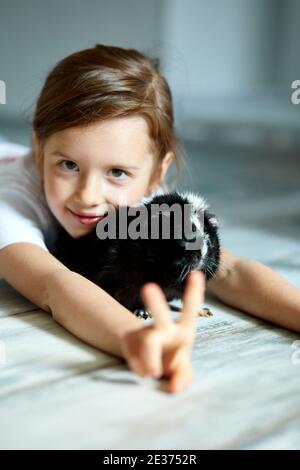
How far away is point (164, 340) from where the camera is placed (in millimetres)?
796

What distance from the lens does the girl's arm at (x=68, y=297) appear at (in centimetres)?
93

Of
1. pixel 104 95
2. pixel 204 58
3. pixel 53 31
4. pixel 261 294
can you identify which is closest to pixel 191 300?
pixel 261 294

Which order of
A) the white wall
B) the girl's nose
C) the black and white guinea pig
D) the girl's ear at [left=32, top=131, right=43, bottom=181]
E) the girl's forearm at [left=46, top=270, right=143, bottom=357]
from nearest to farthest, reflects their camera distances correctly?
the girl's forearm at [left=46, top=270, right=143, bottom=357] < the black and white guinea pig < the girl's nose < the girl's ear at [left=32, top=131, right=43, bottom=181] < the white wall

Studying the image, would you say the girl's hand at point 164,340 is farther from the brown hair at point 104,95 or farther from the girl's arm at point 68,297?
the brown hair at point 104,95

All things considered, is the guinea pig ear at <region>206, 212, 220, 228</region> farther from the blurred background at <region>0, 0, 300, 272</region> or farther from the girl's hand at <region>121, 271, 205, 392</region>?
the blurred background at <region>0, 0, 300, 272</region>

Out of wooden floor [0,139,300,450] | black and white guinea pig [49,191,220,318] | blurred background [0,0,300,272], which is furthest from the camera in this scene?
blurred background [0,0,300,272]

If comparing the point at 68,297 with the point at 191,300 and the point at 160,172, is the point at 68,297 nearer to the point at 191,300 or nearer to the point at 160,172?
the point at 191,300

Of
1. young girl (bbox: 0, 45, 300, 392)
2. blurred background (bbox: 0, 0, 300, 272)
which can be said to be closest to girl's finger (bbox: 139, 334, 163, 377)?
young girl (bbox: 0, 45, 300, 392)

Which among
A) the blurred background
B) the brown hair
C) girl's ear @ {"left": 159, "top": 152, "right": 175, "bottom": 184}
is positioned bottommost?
the blurred background

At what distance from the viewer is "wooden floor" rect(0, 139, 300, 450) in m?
0.74

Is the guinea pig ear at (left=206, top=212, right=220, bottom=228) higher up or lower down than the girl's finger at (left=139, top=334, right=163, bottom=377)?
higher up

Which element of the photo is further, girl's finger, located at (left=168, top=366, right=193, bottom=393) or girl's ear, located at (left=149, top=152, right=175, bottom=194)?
girl's ear, located at (left=149, top=152, right=175, bottom=194)

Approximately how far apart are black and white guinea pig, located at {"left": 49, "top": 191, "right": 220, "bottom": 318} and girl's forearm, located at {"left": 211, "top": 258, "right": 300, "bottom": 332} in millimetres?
89

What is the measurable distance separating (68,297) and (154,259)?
5.8 inches
